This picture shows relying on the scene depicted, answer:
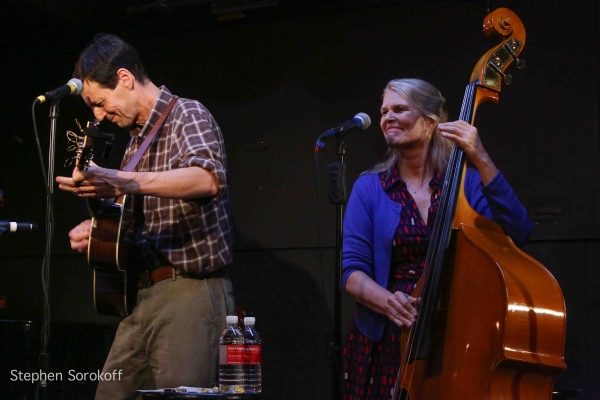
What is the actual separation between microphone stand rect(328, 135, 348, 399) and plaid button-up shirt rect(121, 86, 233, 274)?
493 mm

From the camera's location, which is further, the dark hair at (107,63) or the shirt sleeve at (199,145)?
the dark hair at (107,63)

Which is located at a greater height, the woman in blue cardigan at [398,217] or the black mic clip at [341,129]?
the black mic clip at [341,129]

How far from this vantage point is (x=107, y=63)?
110 inches

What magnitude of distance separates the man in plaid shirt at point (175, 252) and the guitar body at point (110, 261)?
4 cm

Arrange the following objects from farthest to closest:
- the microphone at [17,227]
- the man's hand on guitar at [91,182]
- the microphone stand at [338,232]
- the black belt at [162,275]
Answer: the microphone stand at [338,232]
the microphone at [17,227]
the black belt at [162,275]
the man's hand on guitar at [91,182]

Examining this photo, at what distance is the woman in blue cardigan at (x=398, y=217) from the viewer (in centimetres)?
234

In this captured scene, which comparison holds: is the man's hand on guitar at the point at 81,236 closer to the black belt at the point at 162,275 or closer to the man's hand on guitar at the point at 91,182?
the black belt at the point at 162,275

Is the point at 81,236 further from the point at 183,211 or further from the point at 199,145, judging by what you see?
the point at 199,145

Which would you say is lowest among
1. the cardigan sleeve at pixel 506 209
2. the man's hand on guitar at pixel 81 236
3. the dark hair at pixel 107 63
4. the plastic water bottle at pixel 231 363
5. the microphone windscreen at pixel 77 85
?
the plastic water bottle at pixel 231 363

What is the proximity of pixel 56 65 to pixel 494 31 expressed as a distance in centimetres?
402

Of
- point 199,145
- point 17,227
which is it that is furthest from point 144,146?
point 17,227

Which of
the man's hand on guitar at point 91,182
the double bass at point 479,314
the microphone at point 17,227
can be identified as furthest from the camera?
the microphone at point 17,227

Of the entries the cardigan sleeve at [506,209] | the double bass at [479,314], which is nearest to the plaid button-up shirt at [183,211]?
the double bass at [479,314]

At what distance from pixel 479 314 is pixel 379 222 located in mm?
A: 720
